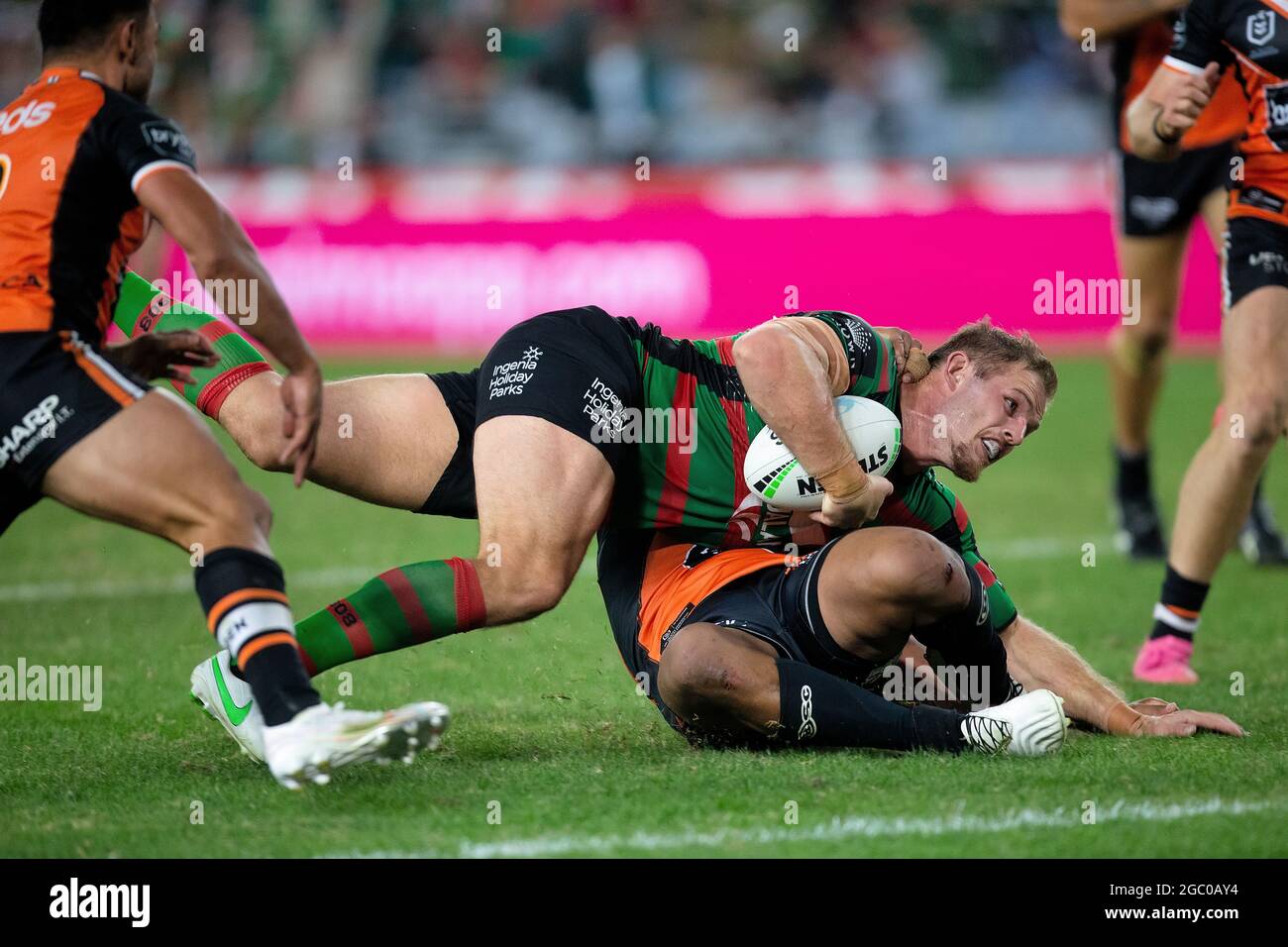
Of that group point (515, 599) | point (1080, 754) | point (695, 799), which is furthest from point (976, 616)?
point (515, 599)

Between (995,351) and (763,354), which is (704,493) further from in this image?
(995,351)

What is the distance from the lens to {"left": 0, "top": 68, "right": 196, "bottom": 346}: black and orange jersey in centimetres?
382

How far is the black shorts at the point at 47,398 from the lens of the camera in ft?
12.4

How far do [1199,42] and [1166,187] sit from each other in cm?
209

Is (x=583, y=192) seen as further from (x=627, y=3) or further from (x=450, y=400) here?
(x=450, y=400)

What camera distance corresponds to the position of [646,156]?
637 inches

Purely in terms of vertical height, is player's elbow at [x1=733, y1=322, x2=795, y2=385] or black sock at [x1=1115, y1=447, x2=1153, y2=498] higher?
player's elbow at [x1=733, y1=322, x2=795, y2=385]

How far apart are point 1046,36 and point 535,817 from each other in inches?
592

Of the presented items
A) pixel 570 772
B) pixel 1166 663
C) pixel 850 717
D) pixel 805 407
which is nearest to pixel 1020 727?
pixel 850 717

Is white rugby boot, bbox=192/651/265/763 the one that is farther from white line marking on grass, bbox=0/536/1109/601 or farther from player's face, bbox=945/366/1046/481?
white line marking on grass, bbox=0/536/1109/601

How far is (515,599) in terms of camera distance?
437 cm

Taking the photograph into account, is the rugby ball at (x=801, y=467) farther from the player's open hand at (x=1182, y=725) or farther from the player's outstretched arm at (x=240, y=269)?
the player's outstretched arm at (x=240, y=269)

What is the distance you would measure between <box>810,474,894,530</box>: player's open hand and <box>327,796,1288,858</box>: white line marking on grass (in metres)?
0.95

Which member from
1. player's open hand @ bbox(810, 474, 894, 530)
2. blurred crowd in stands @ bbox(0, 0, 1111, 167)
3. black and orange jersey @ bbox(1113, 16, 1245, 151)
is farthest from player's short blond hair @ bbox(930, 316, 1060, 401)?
blurred crowd in stands @ bbox(0, 0, 1111, 167)
